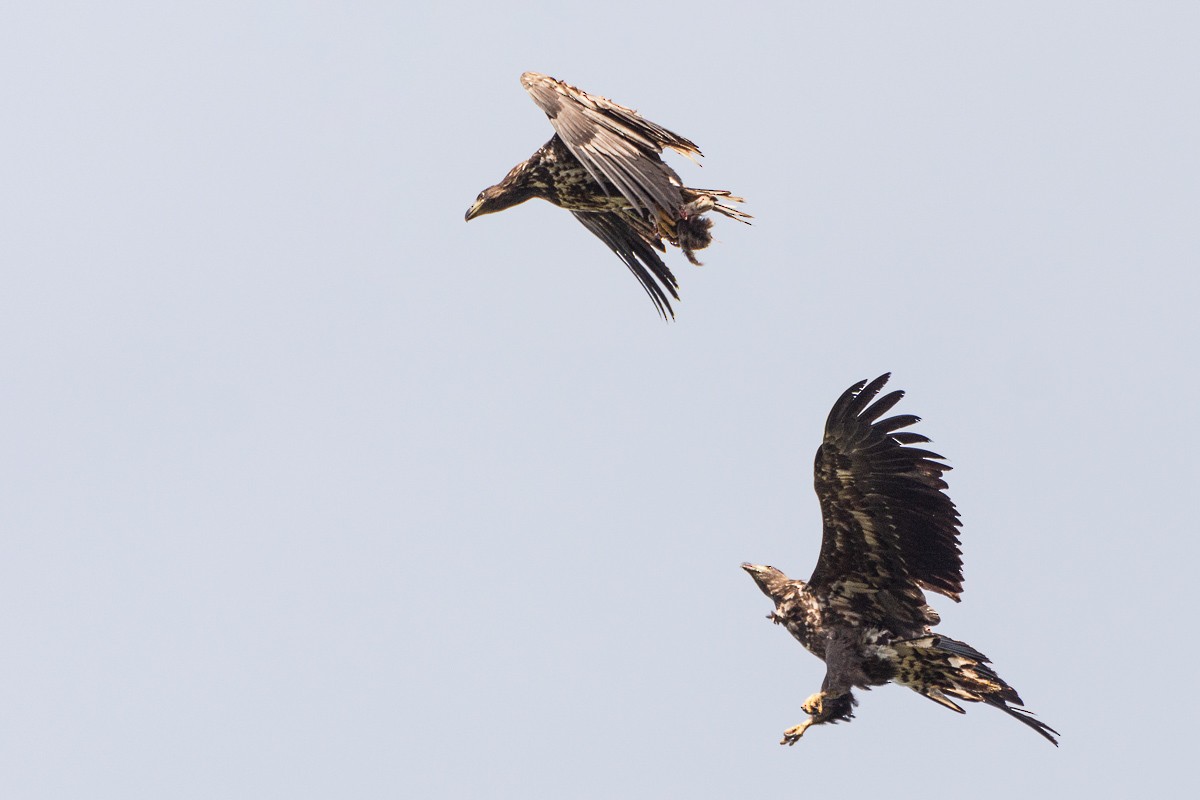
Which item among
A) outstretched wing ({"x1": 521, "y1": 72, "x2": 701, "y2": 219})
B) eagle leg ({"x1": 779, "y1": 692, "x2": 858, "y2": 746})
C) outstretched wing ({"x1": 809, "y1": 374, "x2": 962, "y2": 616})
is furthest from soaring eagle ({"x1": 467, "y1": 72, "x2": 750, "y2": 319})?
eagle leg ({"x1": 779, "y1": 692, "x2": 858, "y2": 746})

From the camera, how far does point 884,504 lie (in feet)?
47.8

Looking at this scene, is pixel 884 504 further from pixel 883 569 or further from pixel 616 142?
pixel 616 142

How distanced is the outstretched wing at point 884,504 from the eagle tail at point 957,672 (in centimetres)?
32

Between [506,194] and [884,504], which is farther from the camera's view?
[506,194]

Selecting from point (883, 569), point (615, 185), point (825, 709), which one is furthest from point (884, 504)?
point (615, 185)

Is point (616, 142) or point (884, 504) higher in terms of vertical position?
point (616, 142)

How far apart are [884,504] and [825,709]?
1.56 metres

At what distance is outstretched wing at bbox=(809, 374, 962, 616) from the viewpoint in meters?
14.4

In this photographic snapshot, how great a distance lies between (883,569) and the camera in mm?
14773

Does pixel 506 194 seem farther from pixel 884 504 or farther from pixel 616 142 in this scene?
pixel 884 504

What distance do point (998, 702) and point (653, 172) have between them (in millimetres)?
4617

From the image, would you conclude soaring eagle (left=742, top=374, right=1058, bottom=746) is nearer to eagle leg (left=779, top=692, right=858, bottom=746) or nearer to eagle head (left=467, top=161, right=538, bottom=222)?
eagle leg (left=779, top=692, right=858, bottom=746)

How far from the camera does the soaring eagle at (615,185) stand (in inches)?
580

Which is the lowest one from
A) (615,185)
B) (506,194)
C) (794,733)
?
(794,733)
